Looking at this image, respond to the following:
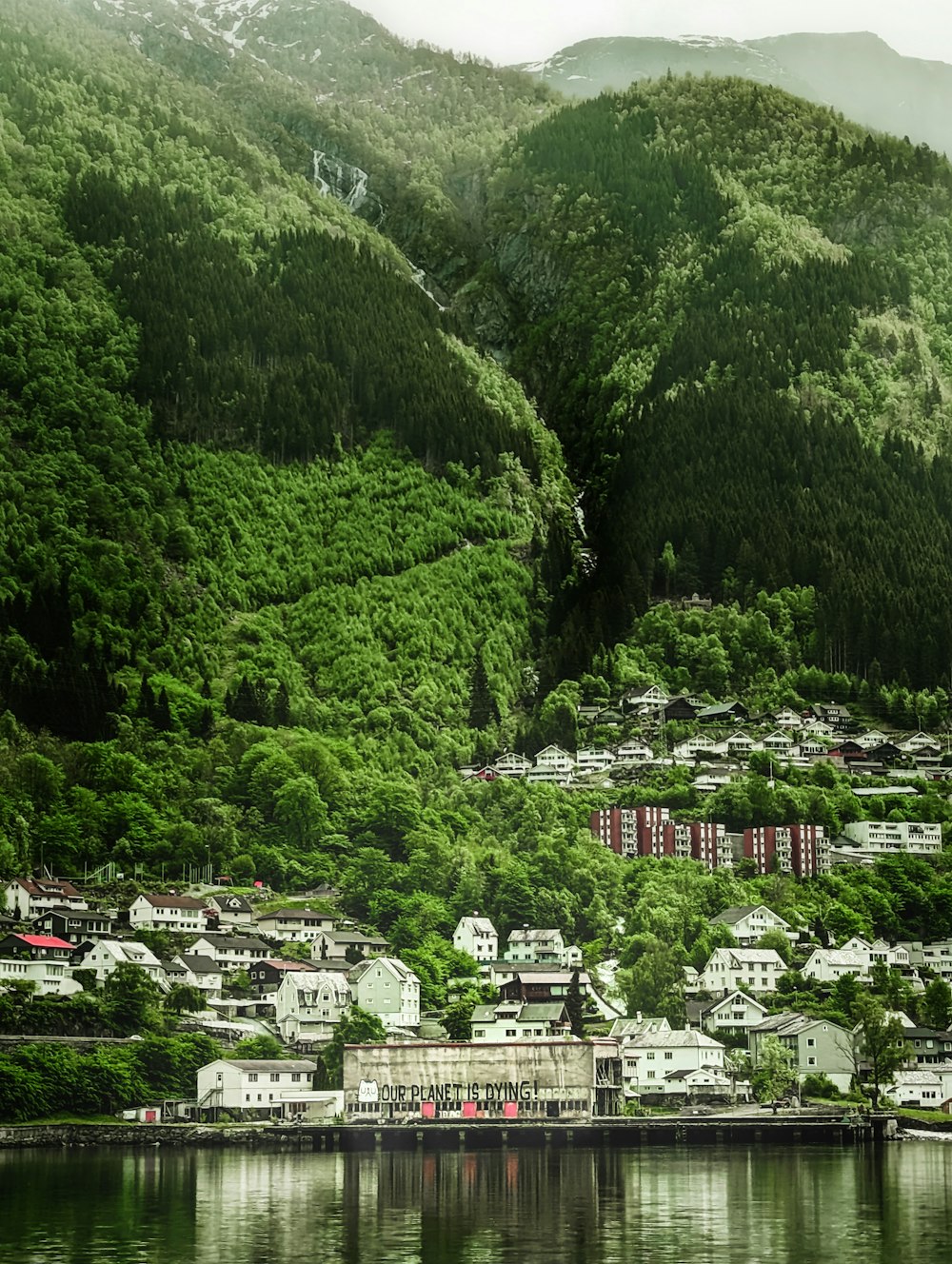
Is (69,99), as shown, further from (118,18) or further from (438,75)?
(438,75)

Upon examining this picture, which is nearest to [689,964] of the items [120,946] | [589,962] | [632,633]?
[589,962]

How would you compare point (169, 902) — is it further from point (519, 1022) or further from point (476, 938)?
point (519, 1022)

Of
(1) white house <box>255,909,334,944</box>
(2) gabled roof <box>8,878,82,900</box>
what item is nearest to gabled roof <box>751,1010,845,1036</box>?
(1) white house <box>255,909,334,944</box>

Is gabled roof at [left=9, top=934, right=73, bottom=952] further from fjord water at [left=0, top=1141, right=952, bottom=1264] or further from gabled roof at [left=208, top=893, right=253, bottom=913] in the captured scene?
fjord water at [left=0, top=1141, right=952, bottom=1264]

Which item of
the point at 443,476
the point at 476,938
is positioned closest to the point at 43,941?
the point at 476,938

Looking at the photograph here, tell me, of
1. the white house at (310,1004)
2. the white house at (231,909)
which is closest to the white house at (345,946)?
the white house at (310,1004)

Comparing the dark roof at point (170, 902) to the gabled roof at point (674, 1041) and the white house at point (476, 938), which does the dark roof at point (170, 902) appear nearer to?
the white house at point (476, 938)
